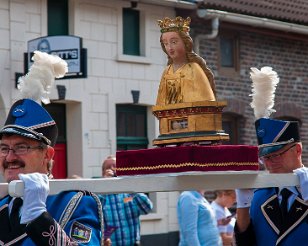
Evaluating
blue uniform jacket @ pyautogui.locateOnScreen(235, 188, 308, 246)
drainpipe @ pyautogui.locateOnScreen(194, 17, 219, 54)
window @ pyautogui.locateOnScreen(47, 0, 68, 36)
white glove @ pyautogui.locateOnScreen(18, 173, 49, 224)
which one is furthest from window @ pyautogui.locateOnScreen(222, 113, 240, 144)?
white glove @ pyautogui.locateOnScreen(18, 173, 49, 224)

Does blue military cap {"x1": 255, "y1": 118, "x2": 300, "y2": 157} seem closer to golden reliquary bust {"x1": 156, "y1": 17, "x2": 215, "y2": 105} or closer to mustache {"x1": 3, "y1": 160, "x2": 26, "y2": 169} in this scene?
golden reliquary bust {"x1": 156, "y1": 17, "x2": 215, "y2": 105}

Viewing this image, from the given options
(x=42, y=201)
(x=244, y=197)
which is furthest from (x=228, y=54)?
(x=42, y=201)

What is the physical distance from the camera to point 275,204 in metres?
6.93

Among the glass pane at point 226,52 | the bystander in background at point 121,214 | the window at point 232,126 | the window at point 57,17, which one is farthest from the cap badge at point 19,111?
the window at point 232,126

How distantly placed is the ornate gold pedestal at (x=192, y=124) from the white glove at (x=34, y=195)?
1.20 m

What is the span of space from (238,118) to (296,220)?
14090 mm

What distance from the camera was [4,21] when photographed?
53.8 ft

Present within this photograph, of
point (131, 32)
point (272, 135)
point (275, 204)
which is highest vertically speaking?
point (131, 32)

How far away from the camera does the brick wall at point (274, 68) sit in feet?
66.9

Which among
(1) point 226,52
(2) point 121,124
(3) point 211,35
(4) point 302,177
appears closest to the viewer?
(4) point 302,177

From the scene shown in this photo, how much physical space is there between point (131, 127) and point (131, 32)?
1628mm

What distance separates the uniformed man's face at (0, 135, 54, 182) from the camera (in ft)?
17.8

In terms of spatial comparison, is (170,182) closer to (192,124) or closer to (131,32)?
(192,124)

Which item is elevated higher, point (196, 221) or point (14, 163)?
point (14, 163)
